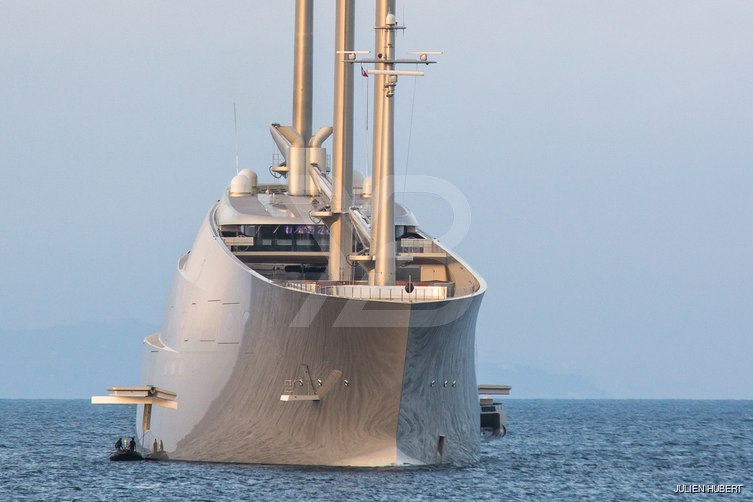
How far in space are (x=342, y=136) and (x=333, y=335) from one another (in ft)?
37.2

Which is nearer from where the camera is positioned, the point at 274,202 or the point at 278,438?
the point at 278,438

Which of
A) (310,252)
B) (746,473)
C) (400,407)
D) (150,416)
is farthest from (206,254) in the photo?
(746,473)

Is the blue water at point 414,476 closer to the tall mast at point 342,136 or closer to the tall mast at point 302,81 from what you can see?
the tall mast at point 342,136

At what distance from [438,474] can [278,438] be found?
493 centimetres

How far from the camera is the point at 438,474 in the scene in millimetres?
49781

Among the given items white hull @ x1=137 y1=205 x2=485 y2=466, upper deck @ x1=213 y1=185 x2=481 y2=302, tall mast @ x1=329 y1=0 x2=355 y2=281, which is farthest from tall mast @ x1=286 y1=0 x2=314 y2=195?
white hull @ x1=137 y1=205 x2=485 y2=466

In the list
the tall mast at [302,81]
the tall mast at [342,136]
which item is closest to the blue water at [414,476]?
the tall mast at [342,136]

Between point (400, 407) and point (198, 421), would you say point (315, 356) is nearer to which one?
point (400, 407)

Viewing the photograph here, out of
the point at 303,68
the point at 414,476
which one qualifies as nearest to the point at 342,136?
the point at 414,476

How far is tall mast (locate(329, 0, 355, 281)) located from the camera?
56.8 meters

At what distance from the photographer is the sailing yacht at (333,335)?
1890 inches

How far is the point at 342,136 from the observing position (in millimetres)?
57281

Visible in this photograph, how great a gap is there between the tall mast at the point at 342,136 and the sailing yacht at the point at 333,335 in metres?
0.05

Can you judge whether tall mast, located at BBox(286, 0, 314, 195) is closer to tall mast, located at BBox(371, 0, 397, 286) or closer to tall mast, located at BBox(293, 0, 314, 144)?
tall mast, located at BBox(293, 0, 314, 144)
